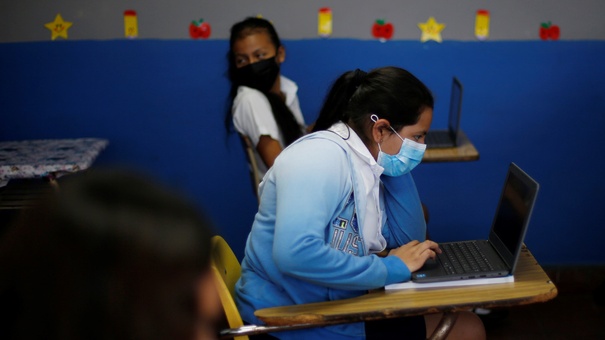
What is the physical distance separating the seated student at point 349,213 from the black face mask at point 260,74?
2.99 feet

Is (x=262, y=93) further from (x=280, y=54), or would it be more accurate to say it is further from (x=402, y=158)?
(x=402, y=158)

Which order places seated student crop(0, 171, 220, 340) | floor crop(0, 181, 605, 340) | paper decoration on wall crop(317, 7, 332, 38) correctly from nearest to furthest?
seated student crop(0, 171, 220, 340)
floor crop(0, 181, 605, 340)
paper decoration on wall crop(317, 7, 332, 38)

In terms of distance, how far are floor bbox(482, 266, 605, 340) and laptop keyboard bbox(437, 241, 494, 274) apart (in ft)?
3.68

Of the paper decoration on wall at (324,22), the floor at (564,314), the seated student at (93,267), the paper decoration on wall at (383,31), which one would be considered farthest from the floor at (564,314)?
the seated student at (93,267)

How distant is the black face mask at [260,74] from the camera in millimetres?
2678

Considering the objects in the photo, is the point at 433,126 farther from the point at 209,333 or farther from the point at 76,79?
the point at 209,333

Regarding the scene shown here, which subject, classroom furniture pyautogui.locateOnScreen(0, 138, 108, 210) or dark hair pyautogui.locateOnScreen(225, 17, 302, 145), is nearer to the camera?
classroom furniture pyautogui.locateOnScreen(0, 138, 108, 210)

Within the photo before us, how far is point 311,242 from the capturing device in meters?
1.43

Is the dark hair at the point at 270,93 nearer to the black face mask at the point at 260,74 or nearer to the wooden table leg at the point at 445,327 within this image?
the black face mask at the point at 260,74

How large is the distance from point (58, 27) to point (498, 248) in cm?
231

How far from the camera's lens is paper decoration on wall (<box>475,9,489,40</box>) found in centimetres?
300

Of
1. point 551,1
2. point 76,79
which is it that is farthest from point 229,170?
point 551,1

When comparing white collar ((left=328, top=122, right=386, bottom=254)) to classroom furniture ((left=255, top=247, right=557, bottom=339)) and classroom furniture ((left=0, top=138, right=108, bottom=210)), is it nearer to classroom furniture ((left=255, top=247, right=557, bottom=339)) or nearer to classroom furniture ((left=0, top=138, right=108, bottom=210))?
classroom furniture ((left=255, top=247, right=557, bottom=339))

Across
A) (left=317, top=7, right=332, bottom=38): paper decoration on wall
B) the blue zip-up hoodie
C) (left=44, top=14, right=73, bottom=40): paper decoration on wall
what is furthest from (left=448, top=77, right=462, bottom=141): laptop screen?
(left=44, top=14, right=73, bottom=40): paper decoration on wall
